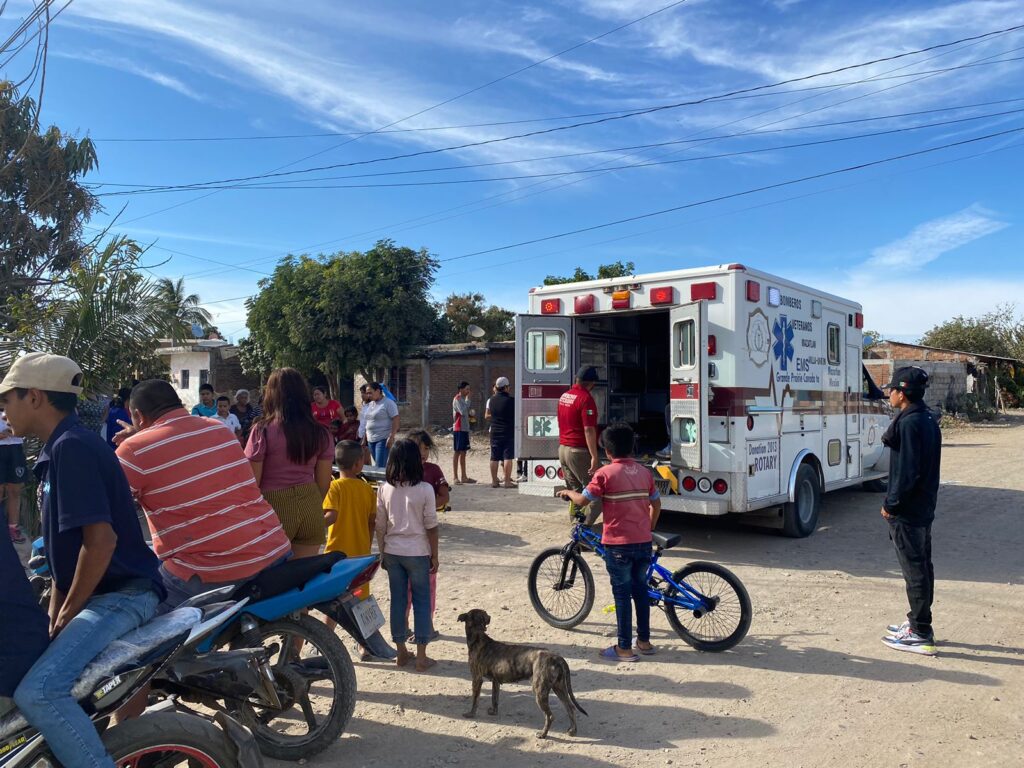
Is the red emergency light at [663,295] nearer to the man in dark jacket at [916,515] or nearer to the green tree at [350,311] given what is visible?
the man in dark jacket at [916,515]

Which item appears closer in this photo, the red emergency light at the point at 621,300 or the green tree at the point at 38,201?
the red emergency light at the point at 621,300

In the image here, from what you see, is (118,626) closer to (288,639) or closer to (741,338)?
(288,639)

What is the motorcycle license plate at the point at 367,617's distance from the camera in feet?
13.2

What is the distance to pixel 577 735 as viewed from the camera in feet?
13.7

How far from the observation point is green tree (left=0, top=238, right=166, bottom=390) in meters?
7.98

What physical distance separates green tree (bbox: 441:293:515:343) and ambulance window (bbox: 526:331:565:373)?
2881 centimetres

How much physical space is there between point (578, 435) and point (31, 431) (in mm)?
6039

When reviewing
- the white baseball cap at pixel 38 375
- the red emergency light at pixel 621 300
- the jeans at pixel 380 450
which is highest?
the red emergency light at pixel 621 300

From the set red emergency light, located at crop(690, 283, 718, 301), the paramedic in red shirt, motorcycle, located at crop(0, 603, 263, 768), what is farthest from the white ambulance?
motorcycle, located at crop(0, 603, 263, 768)

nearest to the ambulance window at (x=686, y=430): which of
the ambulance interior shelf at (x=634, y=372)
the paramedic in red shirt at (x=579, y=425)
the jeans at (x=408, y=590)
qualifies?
the paramedic in red shirt at (x=579, y=425)

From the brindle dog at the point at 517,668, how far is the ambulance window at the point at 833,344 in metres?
7.14

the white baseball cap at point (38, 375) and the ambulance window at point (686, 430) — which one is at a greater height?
the white baseball cap at point (38, 375)

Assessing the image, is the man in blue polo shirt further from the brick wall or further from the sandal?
the brick wall

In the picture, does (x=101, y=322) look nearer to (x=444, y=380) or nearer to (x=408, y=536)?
(x=408, y=536)
